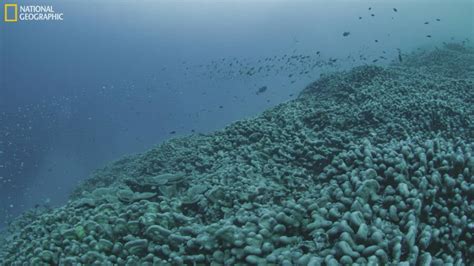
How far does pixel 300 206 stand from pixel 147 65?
97770 millimetres

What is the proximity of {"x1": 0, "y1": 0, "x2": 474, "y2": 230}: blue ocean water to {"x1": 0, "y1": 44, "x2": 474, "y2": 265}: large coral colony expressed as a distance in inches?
1428

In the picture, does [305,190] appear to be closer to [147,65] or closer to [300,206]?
[300,206]

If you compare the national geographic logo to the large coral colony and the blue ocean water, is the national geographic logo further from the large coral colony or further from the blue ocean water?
the large coral colony

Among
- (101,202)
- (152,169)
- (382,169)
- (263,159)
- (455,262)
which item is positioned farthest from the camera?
(152,169)

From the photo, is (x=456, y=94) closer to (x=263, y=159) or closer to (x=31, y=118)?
(x=263, y=159)

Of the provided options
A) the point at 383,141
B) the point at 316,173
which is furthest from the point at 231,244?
the point at 383,141

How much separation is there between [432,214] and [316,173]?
2.13 m

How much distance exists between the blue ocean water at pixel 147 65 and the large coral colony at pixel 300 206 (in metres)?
36.3

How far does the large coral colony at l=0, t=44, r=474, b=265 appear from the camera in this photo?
121 inches

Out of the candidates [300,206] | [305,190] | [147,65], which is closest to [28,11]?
[147,65]

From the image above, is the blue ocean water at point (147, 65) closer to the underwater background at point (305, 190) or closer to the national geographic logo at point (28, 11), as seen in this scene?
the national geographic logo at point (28, 11)

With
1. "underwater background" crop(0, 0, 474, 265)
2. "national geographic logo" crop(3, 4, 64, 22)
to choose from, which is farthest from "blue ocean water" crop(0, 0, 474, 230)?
"underwater background" crop(0, 0, 474, 265)

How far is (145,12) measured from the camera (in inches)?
4021

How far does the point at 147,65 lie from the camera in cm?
9631
